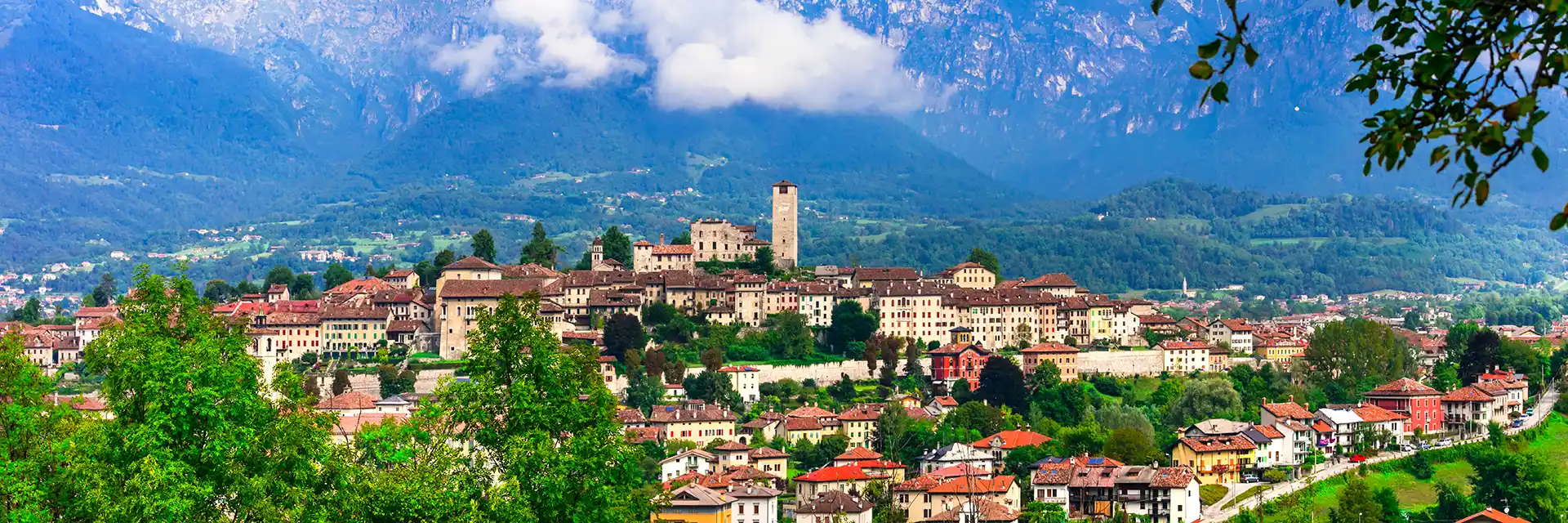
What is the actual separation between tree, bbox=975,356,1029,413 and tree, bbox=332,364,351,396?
27177 millimetres

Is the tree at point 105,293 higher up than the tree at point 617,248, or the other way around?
the tree at point 617,248

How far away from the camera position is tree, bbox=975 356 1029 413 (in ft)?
272

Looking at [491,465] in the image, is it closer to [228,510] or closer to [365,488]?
[365,488]

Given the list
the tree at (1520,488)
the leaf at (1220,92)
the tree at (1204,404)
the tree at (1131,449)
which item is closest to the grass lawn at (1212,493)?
the tree at (1131,449)

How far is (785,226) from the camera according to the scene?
110 m

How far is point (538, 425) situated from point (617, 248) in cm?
8678

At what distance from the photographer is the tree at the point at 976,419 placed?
7700 centimetres

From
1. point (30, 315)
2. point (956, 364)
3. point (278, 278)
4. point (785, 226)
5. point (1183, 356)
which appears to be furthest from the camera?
point (30, 315)

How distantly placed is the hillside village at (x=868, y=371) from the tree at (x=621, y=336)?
2.33 feet

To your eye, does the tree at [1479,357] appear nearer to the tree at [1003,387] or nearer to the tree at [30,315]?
the tree at [1003,387]

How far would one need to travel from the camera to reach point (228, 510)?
22.3 meters

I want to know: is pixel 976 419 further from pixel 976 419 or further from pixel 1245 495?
pixel 1245 495

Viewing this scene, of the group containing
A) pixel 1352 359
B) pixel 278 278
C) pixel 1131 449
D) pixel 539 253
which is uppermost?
pixel 539 253

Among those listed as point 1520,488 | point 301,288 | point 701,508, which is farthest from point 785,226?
point 1520,488
